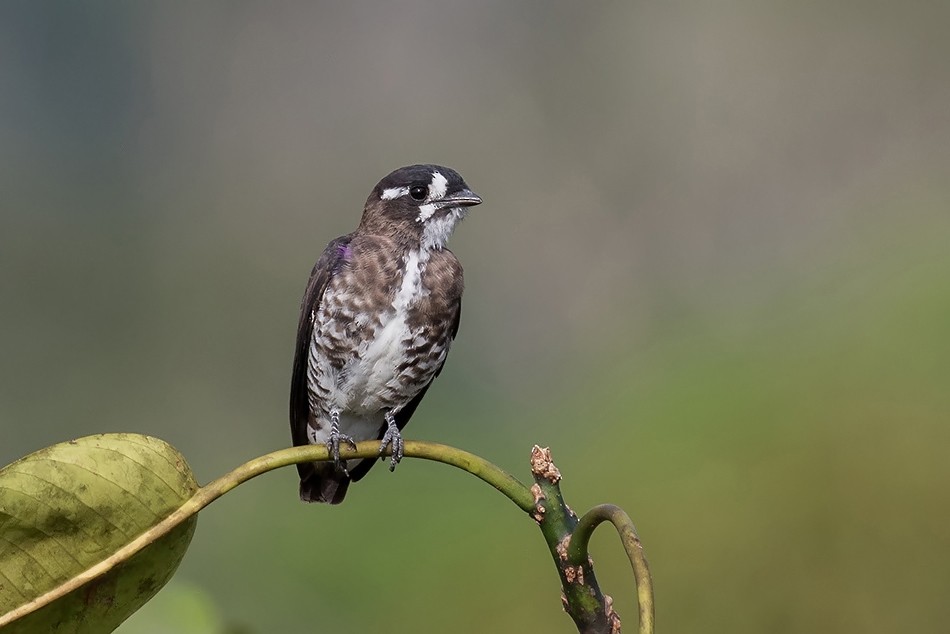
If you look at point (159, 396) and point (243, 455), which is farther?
point (159, 396)

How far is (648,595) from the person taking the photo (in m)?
1.18

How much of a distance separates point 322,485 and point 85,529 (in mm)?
1647

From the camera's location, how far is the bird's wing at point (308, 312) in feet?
8.51

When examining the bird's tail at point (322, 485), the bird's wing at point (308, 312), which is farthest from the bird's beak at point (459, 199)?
the bird's tail at point (322, 485)

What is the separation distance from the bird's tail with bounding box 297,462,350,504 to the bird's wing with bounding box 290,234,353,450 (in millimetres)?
134

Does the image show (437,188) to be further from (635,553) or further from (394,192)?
(635,553)

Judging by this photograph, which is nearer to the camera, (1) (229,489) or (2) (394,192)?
(1) (229,489)

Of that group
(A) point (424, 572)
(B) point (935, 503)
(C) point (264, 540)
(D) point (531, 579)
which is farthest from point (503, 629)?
(C) point (264, 540)

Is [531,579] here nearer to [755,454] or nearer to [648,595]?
[755,454]

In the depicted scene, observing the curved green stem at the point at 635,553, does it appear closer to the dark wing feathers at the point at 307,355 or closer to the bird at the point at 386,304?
the bird at the point at 386,304

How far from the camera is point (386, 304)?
2506mm

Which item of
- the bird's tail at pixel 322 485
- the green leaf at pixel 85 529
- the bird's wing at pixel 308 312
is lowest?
the bird's tail at pixel 322 485

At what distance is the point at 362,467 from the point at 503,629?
63 centimetres

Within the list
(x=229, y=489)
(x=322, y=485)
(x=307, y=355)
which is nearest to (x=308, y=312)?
(x=307, y=355)
